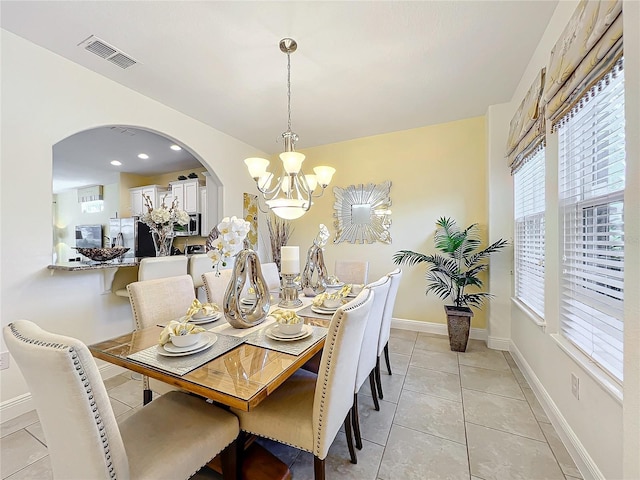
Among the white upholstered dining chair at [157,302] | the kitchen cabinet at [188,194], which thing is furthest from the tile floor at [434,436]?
the kitchen cabinet at [188,194]

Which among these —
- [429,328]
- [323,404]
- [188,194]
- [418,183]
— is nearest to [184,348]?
[323,404]

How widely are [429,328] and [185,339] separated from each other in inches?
124

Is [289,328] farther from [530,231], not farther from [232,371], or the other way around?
[530,231]

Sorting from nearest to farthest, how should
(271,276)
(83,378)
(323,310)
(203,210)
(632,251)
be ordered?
(83,378)
(632,251)
(323,310)
(271,276)
(203,210)

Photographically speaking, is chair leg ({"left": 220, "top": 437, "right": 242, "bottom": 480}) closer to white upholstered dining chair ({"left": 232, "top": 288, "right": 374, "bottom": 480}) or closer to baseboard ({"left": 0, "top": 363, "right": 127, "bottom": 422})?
white upholstered dining chair ({"left": 232, "top": 288, "right": 374, "bottom": 480})

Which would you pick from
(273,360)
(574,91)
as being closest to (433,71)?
(574,91)

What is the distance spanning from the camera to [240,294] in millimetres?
1544

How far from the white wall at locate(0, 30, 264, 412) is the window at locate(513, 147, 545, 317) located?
3.82 metres

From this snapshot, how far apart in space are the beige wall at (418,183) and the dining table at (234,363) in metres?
2.34

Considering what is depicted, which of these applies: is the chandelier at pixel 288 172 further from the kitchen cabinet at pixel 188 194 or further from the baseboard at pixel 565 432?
the kitchen cabinet at pixel 188 194

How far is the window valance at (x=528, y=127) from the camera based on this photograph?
72.5 inches

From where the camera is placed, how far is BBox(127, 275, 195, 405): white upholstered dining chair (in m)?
1.64

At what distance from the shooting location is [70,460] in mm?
827

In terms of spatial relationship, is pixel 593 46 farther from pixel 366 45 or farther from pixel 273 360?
pixel 273 360
